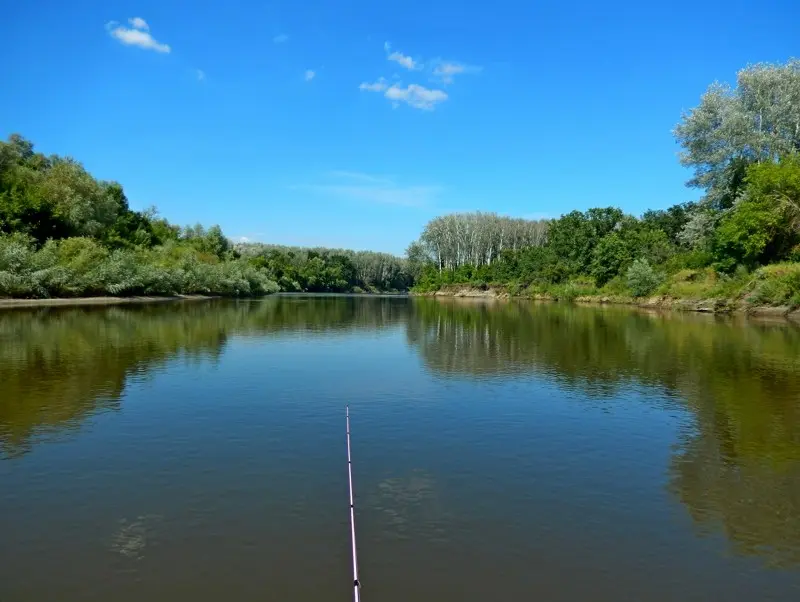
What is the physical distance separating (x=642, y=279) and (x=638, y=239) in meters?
16.1

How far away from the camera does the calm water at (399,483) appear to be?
7.47 m

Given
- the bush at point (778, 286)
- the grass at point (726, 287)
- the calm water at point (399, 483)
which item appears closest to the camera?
the calm water at point (399, 483)

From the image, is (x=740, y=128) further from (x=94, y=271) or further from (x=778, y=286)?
(x=94, y=271)


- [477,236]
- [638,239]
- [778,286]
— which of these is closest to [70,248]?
[778,286]

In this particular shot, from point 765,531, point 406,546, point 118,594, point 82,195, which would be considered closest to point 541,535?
point 406,546

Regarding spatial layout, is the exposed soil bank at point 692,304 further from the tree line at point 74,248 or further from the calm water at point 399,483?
the tree line at point 74,248

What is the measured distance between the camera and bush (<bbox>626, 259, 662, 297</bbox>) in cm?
8175

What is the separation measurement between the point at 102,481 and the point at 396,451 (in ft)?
18.6

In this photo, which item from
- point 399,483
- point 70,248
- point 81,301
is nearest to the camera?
point 399,483

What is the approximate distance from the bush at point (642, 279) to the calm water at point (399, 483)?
61.6m

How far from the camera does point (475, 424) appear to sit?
15156 mm

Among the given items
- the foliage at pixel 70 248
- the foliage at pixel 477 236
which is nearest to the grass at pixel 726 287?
the foliage at pixel 477 236

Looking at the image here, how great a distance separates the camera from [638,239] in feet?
316

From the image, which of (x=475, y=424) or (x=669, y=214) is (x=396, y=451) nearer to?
(x=475, y=424)
